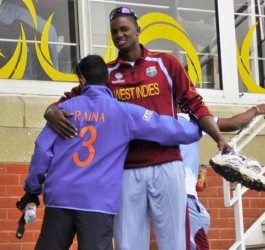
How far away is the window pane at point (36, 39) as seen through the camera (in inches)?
307

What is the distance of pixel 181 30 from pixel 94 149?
3.92 m

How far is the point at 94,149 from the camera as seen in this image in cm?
500

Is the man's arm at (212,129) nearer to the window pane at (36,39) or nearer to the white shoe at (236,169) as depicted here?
the white shoe at (236,169)

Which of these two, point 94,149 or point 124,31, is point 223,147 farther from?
point 124,31

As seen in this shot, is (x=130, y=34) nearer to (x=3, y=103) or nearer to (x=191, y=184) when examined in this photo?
(x=191, y=184)

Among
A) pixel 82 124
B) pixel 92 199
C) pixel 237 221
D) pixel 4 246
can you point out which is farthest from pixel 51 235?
pixel 237 221

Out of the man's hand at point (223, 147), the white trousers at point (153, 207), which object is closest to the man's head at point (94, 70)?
the white trousers at point (153, 207)

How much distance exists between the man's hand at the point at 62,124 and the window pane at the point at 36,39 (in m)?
2.70

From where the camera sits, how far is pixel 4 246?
7.41 metres

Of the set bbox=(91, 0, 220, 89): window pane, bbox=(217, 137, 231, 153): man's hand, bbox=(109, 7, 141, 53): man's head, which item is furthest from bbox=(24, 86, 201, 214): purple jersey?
bbox=(91, 0, 220, 89): window pane

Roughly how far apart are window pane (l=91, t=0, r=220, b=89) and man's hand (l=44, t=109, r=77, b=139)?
10.5 feet

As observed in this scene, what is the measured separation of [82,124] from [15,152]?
104 inches

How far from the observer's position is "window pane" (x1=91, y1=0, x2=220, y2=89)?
8.30 metres

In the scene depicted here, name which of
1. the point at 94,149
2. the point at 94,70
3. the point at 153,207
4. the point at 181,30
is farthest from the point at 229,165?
the point at 181,30
